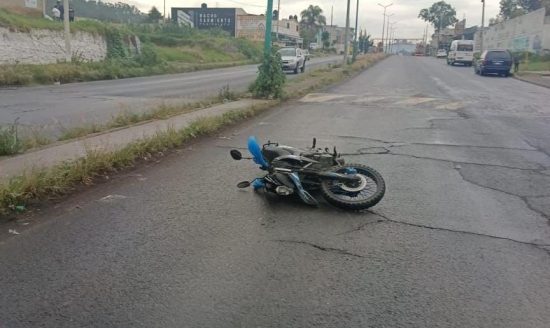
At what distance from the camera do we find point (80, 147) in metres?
8.42

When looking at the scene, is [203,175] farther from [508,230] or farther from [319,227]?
[508,230]

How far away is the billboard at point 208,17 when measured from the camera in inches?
3649

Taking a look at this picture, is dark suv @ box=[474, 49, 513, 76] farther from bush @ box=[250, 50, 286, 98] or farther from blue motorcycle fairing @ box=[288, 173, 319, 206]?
blue motorcycle fairing @ box=[288, 173, 319, 206]

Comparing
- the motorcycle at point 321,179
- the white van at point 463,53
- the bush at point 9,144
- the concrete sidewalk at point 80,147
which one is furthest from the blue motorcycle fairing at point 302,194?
the white van at point 463,53

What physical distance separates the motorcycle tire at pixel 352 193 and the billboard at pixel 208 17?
9009cm

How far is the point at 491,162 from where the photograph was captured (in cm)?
843

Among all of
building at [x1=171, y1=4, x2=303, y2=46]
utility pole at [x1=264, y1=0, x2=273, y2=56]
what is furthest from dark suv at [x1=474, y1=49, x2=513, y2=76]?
building at [x1=171, y1=4, x2=303, y2=46]

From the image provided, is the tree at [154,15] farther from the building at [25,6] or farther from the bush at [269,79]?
the bush at [269,79]

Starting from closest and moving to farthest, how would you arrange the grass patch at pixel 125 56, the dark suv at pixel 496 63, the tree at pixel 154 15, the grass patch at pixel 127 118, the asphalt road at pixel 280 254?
the asphalt road at pixel 280 254, the grass patch at pixel 127 118, the grass patch at pixel 125 56, the dark suv at pixel 496 63, the tree at pixel 154 15

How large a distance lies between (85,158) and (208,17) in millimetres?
90998

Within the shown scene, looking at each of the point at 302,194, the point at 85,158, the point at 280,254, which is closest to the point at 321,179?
the point at 302,194

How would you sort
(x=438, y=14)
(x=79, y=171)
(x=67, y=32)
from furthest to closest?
(x=438, y=14) < (x=67, y=32) < (x=79, y=171)

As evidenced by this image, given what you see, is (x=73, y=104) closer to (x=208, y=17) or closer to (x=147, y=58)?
(x=147, y=58)

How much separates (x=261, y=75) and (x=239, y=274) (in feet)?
45.9
